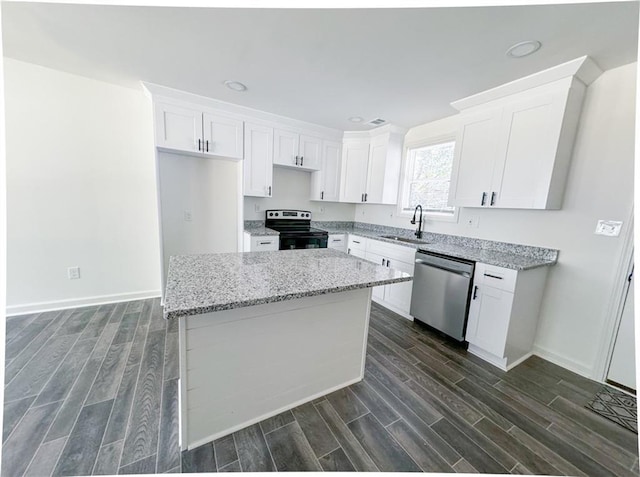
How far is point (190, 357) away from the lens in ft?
4.30

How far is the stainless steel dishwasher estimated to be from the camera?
239 centimetres

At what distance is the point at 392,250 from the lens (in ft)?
10.2

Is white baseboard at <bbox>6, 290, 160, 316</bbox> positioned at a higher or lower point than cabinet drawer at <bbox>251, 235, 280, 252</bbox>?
lower

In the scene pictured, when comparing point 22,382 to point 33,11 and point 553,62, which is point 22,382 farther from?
point 553,62

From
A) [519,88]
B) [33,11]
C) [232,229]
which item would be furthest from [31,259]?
[519,88]

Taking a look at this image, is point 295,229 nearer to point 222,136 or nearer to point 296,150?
point 296,150

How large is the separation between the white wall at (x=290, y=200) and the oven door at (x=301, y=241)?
0.69m

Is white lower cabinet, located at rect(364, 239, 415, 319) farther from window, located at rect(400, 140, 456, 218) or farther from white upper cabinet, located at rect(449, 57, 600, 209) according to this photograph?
white upper cabinet, located at rect(449, 57, 600, 209)

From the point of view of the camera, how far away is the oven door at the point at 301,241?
3.36 m

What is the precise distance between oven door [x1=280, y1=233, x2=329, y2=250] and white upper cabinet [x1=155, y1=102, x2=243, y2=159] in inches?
46.7

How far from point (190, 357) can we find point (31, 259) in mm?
2702

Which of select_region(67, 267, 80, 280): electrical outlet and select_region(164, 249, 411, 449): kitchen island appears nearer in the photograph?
select_region(164, 249, 411, 449): kitchen island

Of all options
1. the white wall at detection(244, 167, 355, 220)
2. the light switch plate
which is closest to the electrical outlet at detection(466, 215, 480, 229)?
the light switch plate

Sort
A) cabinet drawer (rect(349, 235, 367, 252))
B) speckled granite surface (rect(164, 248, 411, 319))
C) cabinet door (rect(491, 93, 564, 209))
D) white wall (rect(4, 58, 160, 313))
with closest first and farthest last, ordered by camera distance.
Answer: speckled granite surface (rect(164, 248, 411, 319)), cabinet door (rect(491, 93, 564, 209)), white wall (rect(4, 58, 160, 313)), cabinet drawer (rect(349, 235, 367, 252))
